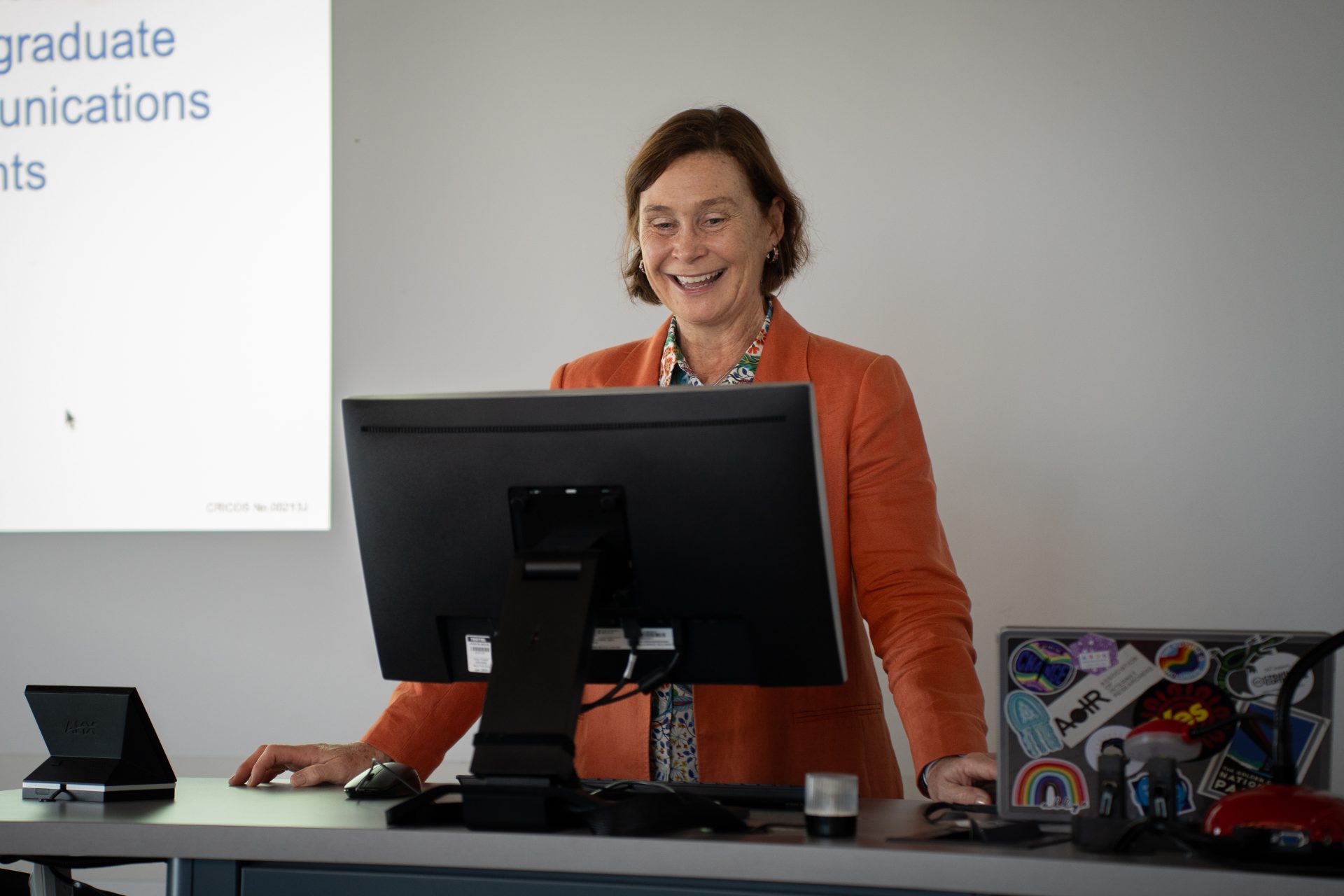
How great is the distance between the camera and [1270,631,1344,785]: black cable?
107cm

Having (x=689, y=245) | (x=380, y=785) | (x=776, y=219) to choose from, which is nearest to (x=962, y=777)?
(x=380, y=785)

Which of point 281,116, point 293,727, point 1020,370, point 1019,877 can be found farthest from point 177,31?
point 1019,877

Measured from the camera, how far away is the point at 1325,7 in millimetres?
2613

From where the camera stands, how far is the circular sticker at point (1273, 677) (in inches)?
44.5

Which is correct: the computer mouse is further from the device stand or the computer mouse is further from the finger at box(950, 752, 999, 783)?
the finger at box(950, 752, 999, 783)

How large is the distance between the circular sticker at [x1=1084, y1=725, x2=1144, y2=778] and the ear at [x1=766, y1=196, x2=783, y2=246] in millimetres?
1100

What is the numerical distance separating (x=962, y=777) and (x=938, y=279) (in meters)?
1.59

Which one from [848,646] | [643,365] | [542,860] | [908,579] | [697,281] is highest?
[697,281]

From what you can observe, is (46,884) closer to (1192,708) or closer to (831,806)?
(831,806)

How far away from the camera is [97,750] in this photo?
1449mm

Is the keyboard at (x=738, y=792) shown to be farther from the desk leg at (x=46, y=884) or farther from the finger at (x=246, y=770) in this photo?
the desk leg at (x=46, y=884)

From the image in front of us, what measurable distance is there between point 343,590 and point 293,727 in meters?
0.35

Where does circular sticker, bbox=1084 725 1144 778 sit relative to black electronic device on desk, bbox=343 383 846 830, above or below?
below

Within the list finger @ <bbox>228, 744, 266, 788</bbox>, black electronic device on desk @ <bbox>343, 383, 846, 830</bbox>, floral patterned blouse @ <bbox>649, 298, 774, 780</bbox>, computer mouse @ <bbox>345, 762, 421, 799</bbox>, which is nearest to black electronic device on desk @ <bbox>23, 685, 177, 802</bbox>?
finger @ <bbox>228, 744, 266, 788</bbox>
